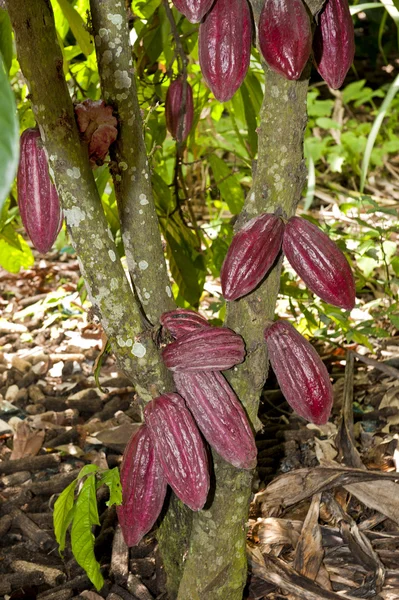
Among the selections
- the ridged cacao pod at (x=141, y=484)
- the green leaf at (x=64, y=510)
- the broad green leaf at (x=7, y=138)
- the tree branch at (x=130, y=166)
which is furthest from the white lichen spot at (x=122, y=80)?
the broad green leaf at (x=7, y=138)

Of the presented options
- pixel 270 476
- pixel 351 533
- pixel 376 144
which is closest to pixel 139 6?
pixel 270 476

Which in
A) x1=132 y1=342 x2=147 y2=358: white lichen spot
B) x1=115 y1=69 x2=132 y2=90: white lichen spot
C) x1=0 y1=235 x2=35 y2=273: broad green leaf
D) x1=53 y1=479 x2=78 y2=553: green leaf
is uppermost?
x1=115 y1=69 x2=132 y2=90: white lichen spot

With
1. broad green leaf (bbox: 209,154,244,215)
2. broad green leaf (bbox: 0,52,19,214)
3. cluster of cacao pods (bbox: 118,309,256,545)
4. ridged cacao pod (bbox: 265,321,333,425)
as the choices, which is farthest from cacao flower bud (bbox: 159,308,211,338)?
broad green leaf (bbox: 209,154,244,215)

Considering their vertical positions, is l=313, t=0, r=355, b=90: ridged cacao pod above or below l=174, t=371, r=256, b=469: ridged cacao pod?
above

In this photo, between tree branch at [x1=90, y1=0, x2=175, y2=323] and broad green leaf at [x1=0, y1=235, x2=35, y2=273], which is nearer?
tree branch at [x1=90, y1=0, x2=175, y2=323]

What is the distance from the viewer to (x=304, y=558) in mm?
1423

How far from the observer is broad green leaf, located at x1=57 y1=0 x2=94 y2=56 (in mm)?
1046

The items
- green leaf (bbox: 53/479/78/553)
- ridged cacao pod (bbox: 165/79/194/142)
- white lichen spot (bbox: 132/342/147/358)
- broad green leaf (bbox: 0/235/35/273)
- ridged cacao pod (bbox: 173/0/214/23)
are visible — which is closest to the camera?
ridged cacao pod (bbox: 173/0/214/23)

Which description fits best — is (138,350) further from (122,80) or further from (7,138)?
(7,138)

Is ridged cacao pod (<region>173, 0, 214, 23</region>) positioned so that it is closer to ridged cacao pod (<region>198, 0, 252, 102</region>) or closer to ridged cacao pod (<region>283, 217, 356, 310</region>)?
ridged cacao pod (<region>198, 0, 252, 102</region>)

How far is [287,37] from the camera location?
2.89 feet

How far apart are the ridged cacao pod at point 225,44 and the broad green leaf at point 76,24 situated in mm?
215

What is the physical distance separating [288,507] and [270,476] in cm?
14

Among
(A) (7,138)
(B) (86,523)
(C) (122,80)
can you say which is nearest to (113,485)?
(B) (86,523)
